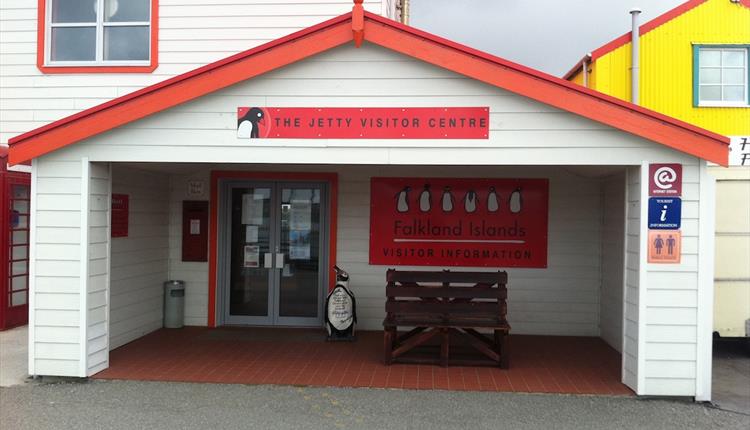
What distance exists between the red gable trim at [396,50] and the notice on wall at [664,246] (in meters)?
0.80

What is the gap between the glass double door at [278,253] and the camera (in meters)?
9.18

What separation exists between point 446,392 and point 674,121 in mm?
3414

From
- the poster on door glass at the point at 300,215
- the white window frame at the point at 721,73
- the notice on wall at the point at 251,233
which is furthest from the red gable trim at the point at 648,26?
the notice on wall at the point at 251,233

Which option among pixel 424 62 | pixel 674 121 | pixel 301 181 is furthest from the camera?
pixel 301 181

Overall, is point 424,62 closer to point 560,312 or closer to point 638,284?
point 638,284

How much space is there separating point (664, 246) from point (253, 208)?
569 centimetres

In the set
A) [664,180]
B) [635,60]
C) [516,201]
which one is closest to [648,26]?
[635,60]

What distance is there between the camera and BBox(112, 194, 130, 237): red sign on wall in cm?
776

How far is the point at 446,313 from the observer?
7.14 meters

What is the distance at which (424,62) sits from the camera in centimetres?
624

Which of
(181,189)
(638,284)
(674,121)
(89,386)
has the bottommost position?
(89,386)

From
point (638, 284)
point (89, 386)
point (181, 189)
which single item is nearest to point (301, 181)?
point (181, 189)

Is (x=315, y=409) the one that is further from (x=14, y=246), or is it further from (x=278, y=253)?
(x=14, y=246)

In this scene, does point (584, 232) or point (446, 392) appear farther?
point (584, 232)
